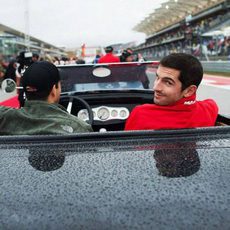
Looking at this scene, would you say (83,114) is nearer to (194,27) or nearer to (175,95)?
(175,95)

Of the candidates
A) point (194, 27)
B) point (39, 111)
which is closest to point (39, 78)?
point (39, 111)

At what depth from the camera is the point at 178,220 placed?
110 cm

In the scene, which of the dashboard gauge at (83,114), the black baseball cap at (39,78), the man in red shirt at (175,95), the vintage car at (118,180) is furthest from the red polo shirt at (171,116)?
the dashboard gauge at (83,114)

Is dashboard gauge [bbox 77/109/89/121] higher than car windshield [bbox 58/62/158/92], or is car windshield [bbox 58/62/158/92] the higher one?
car windshield [bbox 58/62/158/92]

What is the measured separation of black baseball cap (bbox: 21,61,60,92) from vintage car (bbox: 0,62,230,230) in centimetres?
36

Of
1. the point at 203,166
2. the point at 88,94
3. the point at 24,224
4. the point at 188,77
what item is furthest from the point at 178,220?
the point at 88,94

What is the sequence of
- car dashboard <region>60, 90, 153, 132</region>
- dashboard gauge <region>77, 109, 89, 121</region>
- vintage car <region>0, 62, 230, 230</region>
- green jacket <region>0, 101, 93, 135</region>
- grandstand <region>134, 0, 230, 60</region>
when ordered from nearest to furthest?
1. vintage car <region>0, 62, 230, 230</region>
2. green jacket <region>0, 101, 93, 135</region>
3. dashboard gauge <region>77, 109, 89, 121</region>
4. car dashboard <region>60, 90, 153, 132</region>
5. grandstand <region>134, 0, 230, 60</region>

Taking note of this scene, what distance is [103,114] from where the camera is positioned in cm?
397

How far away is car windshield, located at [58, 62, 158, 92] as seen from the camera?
13.0 ft

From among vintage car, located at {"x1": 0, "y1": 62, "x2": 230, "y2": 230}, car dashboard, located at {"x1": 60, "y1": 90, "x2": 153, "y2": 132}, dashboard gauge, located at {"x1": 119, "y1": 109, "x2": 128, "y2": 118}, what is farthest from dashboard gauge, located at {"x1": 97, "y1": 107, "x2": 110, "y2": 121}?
vintage car, located at {"x1": 0, "y1": 62, "x2": 230, "y2": 230}

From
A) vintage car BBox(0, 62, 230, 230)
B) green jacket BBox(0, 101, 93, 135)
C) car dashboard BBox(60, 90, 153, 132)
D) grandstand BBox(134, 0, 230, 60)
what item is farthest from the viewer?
grandstand BBox(134, 0, 230, 60)

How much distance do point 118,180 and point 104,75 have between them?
2.80 metres

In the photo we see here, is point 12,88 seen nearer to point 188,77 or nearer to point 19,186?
point 188,77

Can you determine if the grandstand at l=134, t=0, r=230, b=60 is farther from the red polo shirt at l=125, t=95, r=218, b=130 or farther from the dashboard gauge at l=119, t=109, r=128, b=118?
the red polo shirt at l=125, t=95, r=218, b=130
